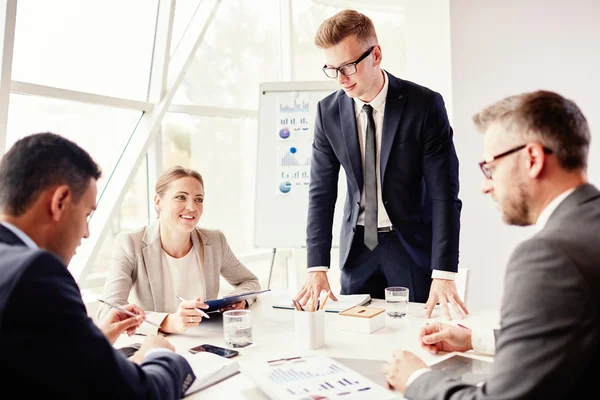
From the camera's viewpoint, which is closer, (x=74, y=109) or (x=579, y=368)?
(x=579, y=368)

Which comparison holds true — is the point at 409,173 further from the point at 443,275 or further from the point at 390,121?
the point at 443,275

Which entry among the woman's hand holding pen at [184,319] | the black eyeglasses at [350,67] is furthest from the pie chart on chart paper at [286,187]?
the woman's hand holding pen at [184,319]

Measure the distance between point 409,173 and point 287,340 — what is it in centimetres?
100

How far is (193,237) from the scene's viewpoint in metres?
2.38

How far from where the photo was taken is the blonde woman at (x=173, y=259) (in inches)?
84.0

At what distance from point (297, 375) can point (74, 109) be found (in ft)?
9.23

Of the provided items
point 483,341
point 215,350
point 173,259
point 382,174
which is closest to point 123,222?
point 173,259

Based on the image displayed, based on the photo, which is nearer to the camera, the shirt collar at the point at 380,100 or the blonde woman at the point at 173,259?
the blonde woman at the point at 173,259

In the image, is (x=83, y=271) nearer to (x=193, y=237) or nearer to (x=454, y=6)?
(x=193, y=237)

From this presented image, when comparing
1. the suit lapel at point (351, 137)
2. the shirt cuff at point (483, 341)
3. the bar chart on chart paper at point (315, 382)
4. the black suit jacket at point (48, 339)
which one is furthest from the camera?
the suit lapel at point (351, 137)

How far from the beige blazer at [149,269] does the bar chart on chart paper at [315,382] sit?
2.92 ft

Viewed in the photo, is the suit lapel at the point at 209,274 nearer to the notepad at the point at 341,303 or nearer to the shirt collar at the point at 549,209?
the notepad at the point at 341,303

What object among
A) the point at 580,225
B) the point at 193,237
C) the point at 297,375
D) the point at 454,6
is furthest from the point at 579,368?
the point at 454,6

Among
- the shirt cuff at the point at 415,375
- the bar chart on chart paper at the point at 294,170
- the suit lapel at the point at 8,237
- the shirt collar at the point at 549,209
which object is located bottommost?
the shirt cuff at the point at 415,375
